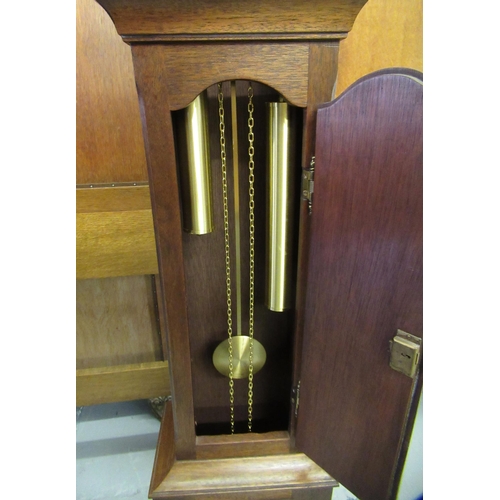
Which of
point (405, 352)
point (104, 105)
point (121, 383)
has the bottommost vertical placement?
point (121, 383)

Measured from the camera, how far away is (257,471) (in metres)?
0.70

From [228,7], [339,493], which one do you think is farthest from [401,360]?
[339,493]

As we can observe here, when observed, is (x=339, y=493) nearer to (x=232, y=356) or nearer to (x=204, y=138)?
(x=232, y=356)

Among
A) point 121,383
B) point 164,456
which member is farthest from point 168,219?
point 121,383

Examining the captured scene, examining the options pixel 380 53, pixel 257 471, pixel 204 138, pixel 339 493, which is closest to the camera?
pixel 204 138

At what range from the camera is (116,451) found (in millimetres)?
1130

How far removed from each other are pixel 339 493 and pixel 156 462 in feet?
1.88

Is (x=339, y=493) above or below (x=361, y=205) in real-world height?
below

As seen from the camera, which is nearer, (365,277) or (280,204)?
(365,277)

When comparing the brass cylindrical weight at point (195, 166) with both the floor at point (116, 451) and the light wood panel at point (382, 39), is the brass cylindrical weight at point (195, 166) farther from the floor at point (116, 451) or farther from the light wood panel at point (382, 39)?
the floor at point (116, 451)

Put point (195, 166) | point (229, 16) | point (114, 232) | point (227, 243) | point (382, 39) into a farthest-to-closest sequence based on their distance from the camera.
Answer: point (114, 232)
point (382, 39)
point (227, 243)
point (195, 166)
point (229, 16)

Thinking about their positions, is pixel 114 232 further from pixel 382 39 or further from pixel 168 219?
pixel 382 39

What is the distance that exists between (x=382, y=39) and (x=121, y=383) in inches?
48.4

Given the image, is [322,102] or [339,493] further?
[339,493]
